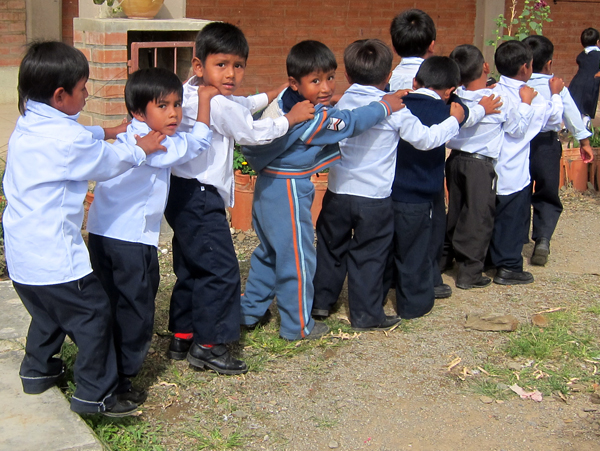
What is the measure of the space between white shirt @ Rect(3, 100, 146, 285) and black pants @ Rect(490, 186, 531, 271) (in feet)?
8.92

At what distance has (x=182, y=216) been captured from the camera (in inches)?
126

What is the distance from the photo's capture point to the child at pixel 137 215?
2834 millimetres

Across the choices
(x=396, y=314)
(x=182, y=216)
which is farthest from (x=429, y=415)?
(x=182, y=216)

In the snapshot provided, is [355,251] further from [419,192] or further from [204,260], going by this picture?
[204,260]

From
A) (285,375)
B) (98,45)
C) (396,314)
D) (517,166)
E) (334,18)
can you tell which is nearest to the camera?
(285,375)

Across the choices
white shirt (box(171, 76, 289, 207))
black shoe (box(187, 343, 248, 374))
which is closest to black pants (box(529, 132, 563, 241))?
white shirt (box(171, 76, 289, 207))

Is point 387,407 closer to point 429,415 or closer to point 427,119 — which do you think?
point 429,415

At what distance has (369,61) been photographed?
11.6 ft

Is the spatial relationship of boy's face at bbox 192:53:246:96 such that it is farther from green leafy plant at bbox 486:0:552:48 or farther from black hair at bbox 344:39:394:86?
green leafy plant at bbox 486:0:552:48

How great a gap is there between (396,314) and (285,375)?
101 centimetres

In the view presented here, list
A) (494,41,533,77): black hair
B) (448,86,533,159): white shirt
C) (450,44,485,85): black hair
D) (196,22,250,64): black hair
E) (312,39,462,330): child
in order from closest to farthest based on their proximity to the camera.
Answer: (196,22,250,64): black hair
(312,39,462,330): child
(450,44,485,85): black hair
(448,86,533,159): white shirt
(494,41,533,77): black hair

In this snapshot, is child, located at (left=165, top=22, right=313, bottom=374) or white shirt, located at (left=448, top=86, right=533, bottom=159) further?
white shirt, located at (left=448, top=86, right=533, bottom=159)

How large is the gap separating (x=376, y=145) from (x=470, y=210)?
102 cm

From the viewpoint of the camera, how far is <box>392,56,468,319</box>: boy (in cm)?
373
